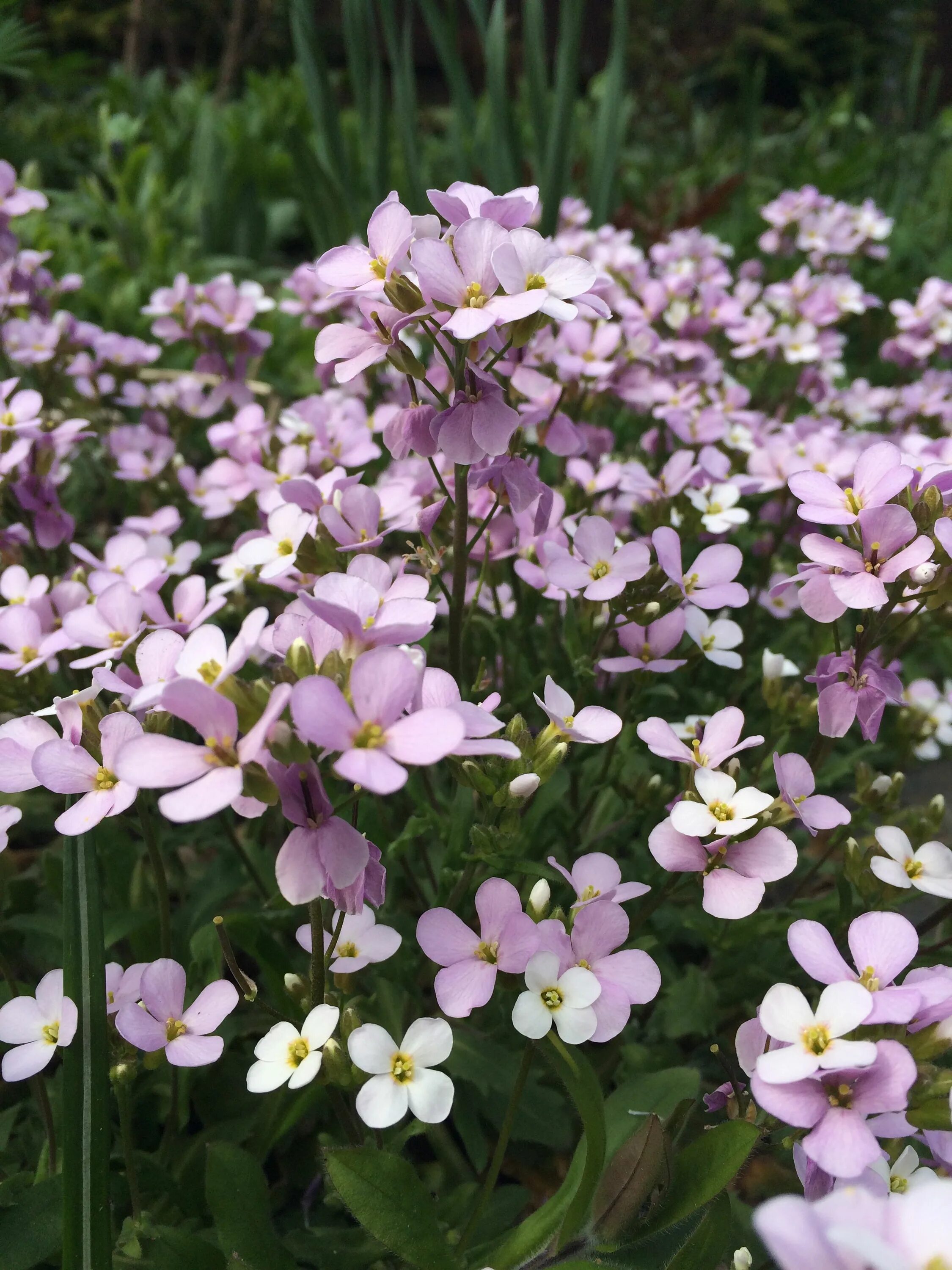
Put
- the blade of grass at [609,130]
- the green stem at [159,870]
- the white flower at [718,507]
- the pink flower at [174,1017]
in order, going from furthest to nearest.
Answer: the blade of grass at [609,130] → the white flower at [718,507] → the green stem at [159,870] → the pink flower at [174,1017]

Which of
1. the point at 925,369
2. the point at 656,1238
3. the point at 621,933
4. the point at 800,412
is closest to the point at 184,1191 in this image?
the point at 656,1238

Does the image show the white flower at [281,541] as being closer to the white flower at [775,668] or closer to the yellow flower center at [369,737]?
the yellow flower center at [369,737]

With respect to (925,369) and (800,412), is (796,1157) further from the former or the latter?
(925,369)

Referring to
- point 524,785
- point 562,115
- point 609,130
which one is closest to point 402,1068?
point 524,785

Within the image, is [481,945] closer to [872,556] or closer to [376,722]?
[376,722]

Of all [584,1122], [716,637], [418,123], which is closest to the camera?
[584,1122]

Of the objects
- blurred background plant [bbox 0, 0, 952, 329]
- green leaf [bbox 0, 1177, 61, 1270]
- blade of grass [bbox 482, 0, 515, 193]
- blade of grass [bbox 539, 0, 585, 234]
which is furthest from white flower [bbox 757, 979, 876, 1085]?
blade of grass [bbox 482, 0, 515, 193]

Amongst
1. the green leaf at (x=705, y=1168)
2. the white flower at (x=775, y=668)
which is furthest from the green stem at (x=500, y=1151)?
the white flower at (x=775, y=668)
